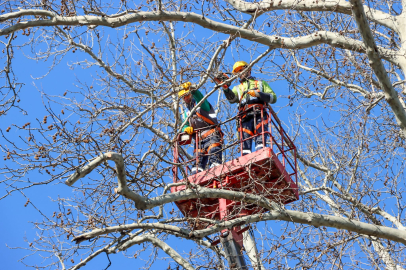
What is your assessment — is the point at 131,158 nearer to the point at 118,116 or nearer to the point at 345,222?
the point at 118,116

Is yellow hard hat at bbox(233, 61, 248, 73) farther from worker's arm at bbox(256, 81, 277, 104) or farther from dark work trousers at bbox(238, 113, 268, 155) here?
dark work trousers at bbox(238, 113, 268, 155)

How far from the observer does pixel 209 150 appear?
9055 mm

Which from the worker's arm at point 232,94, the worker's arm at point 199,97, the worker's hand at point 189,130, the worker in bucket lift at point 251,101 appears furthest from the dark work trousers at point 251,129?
the worker's hand at point 189,130

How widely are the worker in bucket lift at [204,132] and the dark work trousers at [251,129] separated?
427 mm

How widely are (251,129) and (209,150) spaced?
740 mm

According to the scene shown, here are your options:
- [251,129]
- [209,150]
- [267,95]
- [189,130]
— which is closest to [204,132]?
[189,130]

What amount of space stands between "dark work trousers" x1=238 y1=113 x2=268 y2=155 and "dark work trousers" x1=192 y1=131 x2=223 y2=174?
0.42 meters

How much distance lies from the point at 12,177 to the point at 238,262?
3.22 metres

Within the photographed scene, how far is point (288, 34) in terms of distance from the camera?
8773 millimetres

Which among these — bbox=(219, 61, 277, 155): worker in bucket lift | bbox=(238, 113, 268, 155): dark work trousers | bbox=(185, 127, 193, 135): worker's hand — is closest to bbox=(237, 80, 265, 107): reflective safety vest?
bbox=(219, 61, 277, 155): worker in bucket lift

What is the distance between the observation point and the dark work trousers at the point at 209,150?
8.95 m

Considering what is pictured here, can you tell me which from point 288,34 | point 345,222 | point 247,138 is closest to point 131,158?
point 247,138

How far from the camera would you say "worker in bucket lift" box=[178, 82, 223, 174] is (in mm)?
8977

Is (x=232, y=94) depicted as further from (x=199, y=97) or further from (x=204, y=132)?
(x=204, y=132)
